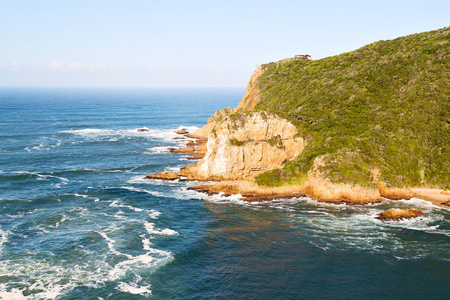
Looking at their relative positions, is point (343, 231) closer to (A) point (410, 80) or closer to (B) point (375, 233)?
(B) point (375, 233)

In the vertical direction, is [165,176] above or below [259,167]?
below

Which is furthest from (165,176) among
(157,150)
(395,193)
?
(395,193)

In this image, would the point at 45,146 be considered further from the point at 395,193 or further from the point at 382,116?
the point at 395,193

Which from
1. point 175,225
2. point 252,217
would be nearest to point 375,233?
point 252,217

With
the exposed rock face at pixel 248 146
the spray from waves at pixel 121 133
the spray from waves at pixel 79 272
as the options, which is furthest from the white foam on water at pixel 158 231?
the spray from waves at pixel 121 133

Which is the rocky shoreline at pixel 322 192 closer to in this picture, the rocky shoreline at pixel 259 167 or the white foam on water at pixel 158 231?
the rocky shoreline at pixel 259 167

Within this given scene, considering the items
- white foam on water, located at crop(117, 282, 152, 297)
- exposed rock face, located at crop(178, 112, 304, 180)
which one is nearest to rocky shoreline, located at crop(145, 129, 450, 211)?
exposed rock face, located at crop(178, 112, 304, 180)
